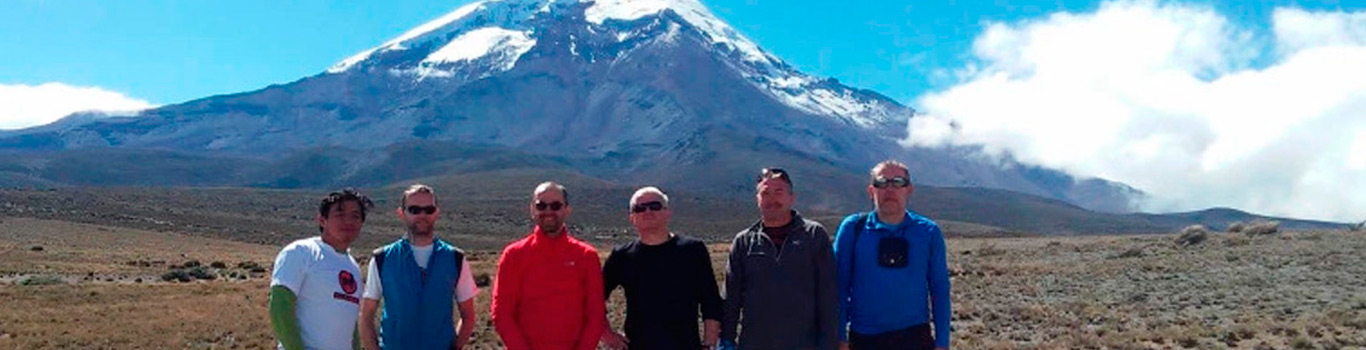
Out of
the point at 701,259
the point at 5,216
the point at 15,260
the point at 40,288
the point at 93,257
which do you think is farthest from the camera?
the point at 5,216

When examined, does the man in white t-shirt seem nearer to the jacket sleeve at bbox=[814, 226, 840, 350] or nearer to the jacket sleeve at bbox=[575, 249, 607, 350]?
the jacket sleeve at bbox=[575, 249, 607, 350]

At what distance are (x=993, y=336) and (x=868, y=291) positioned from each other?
12.0m

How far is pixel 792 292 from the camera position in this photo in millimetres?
5715

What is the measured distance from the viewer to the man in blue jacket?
19.0ft

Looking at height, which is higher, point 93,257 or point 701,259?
point 701,259

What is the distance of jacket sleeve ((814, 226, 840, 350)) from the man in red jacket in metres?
1.30

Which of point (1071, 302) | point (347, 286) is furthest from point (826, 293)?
point (1071, 302)

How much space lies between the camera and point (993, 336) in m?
16.9

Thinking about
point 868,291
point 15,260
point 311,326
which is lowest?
point 15,260

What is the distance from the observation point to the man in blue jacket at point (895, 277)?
5805 millimetres

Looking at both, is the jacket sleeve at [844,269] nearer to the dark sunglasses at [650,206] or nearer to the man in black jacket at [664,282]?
the man in black jacket at [664,282]

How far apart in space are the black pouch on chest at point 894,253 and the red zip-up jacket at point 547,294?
1.69 metres

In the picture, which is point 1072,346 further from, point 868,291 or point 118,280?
point 118,280

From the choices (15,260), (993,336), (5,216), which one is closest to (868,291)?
(993,336)
